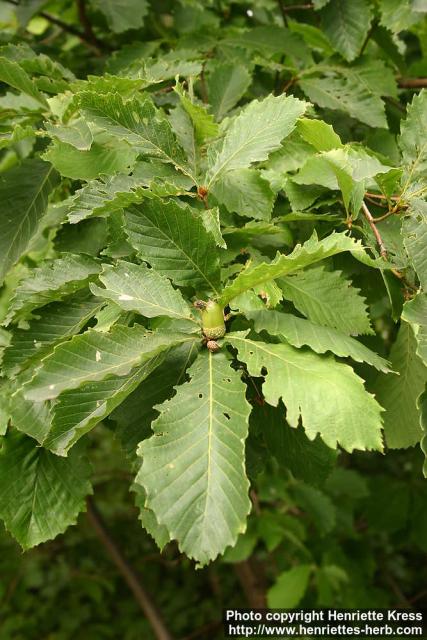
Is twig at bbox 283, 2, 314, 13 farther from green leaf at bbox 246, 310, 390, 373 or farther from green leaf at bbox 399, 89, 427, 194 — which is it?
green leaf at bbox 246, 310, 390, 373

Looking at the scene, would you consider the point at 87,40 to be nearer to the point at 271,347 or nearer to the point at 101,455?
the point at 271,347

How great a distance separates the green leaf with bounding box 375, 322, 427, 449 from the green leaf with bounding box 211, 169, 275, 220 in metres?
0.32

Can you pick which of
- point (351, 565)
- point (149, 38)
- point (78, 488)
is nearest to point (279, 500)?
point (351, 565)

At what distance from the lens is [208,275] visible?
0.86 metres

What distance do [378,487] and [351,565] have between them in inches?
14.9

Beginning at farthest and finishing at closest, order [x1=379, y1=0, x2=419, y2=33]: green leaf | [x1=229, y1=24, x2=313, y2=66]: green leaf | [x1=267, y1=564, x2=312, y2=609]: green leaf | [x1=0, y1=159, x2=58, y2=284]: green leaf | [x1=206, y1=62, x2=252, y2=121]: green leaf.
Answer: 1. [x1=267, y1=564, x2=312, y2=609]: green leaf
2. [x1=229, y1=24, x2=313, y2=66]: green leaf
3. [x1=379, y1=0, x2=419, y2=33]: green leaf
4. [x1=206, y1=62, x2=252, y2=121]: green leaf
5. [x1=0, y1=159, x2=58, y2=284]: green leaf

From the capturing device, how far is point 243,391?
74 cm

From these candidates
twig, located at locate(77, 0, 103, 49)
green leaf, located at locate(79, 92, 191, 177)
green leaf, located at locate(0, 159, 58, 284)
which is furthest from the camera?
twig, located at locate(77, 0, 103, 49)

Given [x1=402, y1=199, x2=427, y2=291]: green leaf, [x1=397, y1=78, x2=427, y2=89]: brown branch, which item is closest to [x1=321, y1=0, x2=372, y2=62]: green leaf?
[x1=397, y1=78, x2=427, y2=89]: brown branch

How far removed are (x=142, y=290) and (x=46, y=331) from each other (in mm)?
235

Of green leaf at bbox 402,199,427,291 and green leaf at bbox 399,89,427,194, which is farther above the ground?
green leaf at bbox 399,89,427,194

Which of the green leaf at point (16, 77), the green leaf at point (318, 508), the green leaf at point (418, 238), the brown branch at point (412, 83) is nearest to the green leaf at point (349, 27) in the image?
the brown branch at point (412, 83)

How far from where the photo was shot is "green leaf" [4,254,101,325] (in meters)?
0.91

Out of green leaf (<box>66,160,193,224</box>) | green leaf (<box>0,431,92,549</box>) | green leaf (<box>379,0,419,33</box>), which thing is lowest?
green leaf (<box>0,431,92,549</box>)
